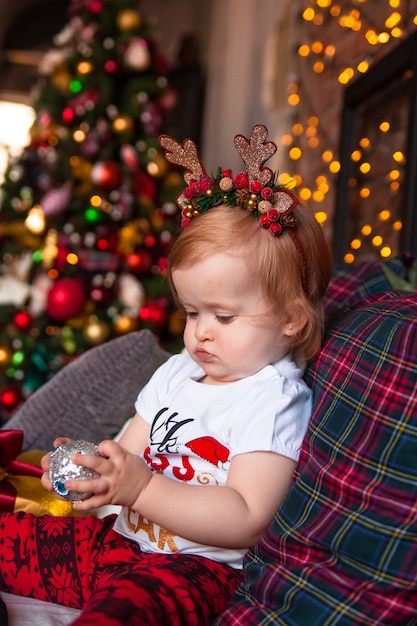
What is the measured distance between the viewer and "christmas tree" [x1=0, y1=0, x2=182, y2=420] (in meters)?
3.40

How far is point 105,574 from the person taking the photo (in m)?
1.13

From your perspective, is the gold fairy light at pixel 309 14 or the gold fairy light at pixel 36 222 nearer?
the gold fairy light at pixel 309 14

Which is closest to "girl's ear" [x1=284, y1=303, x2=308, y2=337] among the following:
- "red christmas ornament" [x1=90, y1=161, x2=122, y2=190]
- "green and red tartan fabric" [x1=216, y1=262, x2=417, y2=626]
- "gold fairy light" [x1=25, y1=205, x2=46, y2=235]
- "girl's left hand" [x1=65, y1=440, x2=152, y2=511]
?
"green and red tartan fabric" [x1=216, y1=262, x2=417, y2=626]

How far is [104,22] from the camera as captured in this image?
3613 mm

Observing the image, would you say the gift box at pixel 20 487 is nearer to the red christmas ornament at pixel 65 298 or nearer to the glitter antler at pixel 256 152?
the glitter antler at pixel 256 152

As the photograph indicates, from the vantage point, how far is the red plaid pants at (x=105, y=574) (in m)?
0.91

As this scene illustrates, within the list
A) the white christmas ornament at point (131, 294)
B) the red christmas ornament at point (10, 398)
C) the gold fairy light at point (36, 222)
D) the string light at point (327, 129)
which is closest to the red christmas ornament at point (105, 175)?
the gold fairy light at point (36, 222)

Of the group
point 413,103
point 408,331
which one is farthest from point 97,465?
point 413,103

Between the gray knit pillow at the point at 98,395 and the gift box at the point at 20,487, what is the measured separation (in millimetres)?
230

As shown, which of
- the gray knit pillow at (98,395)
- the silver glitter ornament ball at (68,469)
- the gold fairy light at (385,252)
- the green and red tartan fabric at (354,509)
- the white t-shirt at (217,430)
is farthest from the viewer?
the gold fairy light at (385,252)

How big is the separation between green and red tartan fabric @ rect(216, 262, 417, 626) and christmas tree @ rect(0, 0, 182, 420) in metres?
2.41

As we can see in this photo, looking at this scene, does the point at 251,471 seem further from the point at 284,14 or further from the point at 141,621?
the point at 284,14

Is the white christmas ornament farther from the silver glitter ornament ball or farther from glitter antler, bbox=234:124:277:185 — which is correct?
the silver glitter ornament ball

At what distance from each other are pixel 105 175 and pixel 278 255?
236 centimetres
